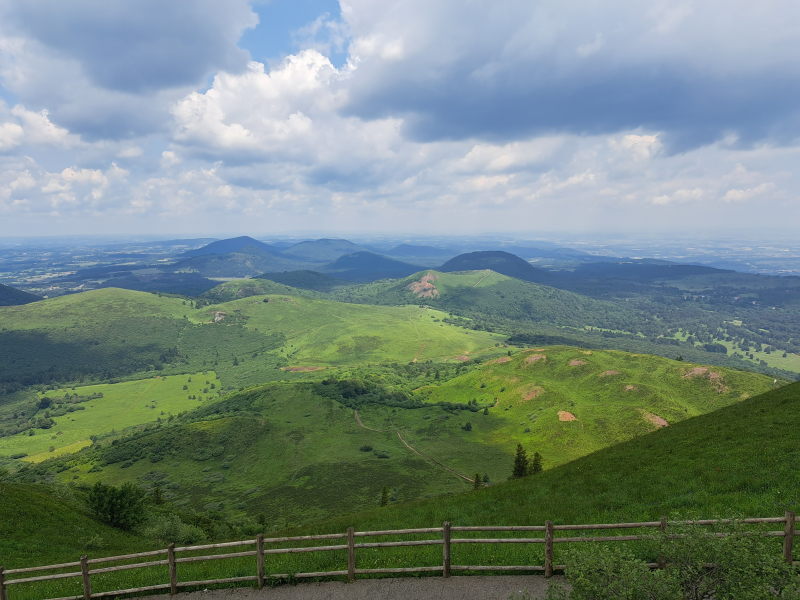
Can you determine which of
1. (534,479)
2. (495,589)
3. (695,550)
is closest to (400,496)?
(534,479)

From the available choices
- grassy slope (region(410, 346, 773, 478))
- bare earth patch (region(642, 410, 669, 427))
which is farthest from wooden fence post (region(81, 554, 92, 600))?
bare earth patch (region(642, 410, 669, 427))

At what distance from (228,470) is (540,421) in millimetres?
115395

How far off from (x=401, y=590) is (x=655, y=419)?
132155 millimetres

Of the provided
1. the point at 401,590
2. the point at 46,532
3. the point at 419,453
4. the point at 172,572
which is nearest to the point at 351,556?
the point at 401,590

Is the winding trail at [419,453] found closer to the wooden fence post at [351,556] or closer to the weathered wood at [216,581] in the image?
the wooden fence post at [351,556]

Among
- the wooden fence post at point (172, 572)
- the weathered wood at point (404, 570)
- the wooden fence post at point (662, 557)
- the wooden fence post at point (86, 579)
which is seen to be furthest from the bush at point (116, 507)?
the wooden fence post at point (662, 557)

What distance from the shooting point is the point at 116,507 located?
4822 cm

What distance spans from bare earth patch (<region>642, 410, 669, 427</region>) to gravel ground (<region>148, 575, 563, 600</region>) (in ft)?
411

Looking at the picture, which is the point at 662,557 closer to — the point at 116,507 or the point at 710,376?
the point at 116,507

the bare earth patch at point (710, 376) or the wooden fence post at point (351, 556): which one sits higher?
the wooden fence post at point (351, 556)

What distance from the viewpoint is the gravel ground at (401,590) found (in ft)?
57.9

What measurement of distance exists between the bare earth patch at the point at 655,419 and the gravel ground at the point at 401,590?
12530 centimetres

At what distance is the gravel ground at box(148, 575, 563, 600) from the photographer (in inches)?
695

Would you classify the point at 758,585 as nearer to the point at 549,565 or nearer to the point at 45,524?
the point at 549,565
